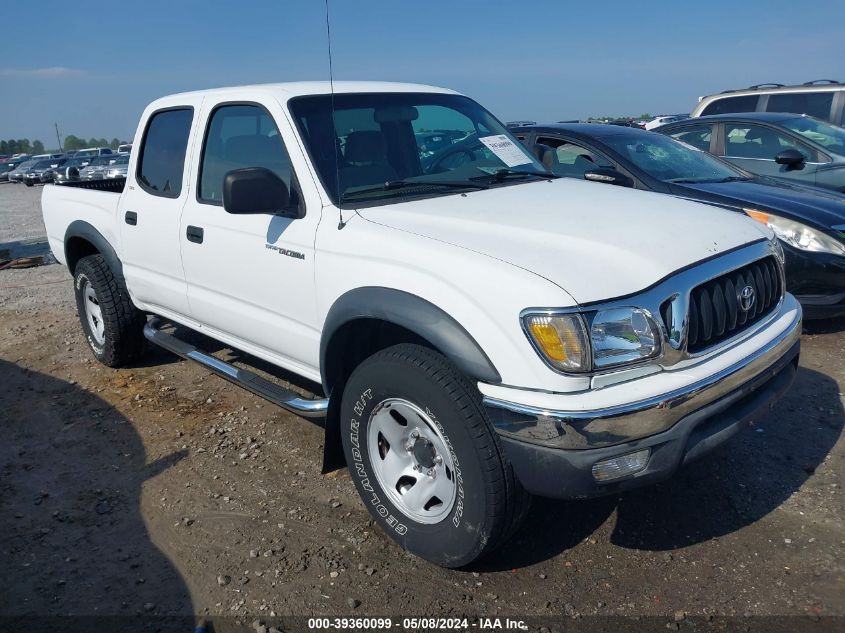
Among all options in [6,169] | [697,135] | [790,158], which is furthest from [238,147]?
[6,169]

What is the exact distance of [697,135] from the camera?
27.1 feet

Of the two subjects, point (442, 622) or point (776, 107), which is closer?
point (442, 622)

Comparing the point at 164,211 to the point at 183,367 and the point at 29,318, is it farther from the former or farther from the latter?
the point at 29,318

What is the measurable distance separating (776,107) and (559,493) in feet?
31.8

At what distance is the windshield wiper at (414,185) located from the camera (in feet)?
11.1

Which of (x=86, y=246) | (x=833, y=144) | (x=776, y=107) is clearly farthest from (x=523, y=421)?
(x=776, y=107)

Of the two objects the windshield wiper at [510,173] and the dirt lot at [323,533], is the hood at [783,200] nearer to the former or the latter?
the dirt lot at [323,533]

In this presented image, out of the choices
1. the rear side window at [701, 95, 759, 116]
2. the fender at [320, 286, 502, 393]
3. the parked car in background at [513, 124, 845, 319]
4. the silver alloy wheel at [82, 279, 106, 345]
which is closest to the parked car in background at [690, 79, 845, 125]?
the rear side window at [701, 95, 759, 116]

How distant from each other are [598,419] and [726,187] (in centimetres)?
419

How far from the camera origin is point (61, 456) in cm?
418

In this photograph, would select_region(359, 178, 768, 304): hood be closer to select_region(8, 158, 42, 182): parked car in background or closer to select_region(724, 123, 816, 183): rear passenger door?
select_region(724, 123, 816, 183): rear passenger door

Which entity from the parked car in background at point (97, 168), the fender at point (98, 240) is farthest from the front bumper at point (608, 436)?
the parked car in background at point (97, 168)

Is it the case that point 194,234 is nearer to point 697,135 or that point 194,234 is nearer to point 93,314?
point 93,314

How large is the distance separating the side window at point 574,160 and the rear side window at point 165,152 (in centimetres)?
308
